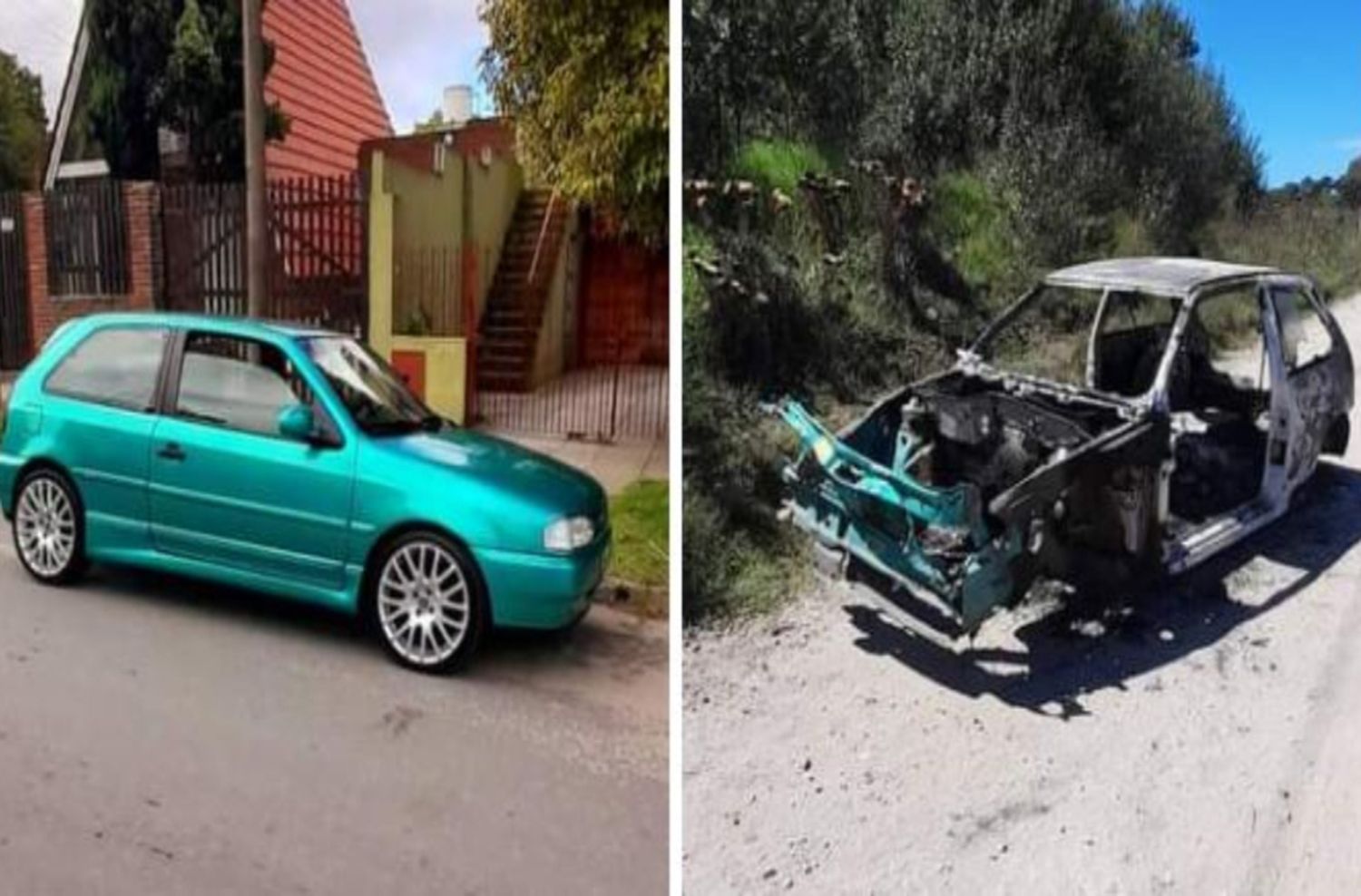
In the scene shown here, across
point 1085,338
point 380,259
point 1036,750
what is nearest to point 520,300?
point 380,259

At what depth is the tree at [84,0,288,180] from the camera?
1357 millimetres

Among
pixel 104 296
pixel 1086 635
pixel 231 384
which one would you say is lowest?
pixel 1086 635

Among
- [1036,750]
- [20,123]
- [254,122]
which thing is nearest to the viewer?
[1036,750]

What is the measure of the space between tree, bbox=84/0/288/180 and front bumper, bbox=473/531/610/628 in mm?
559

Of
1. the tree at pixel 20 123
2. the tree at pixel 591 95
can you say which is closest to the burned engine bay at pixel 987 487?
the tree at pixel 591 95

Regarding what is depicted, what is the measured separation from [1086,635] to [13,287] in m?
1.36

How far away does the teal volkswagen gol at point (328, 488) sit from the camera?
133 cm

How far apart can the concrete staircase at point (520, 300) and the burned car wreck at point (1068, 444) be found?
0.37 metres

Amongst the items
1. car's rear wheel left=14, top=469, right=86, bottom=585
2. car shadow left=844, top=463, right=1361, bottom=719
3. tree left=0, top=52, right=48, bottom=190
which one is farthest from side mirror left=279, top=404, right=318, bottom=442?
car shadow left=844, top=463, right=1361, bottom=719

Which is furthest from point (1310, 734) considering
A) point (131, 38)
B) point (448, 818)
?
point (131, 38)

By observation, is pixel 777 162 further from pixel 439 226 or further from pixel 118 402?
pixel 118 402

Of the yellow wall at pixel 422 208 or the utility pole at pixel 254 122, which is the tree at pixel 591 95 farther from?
the utility pole at pixel 254 122

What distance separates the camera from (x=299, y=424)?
135cm

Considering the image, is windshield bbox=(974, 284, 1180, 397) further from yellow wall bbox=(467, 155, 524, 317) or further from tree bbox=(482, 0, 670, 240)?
yellow wall bbox=(467, 155, 524, 317)
